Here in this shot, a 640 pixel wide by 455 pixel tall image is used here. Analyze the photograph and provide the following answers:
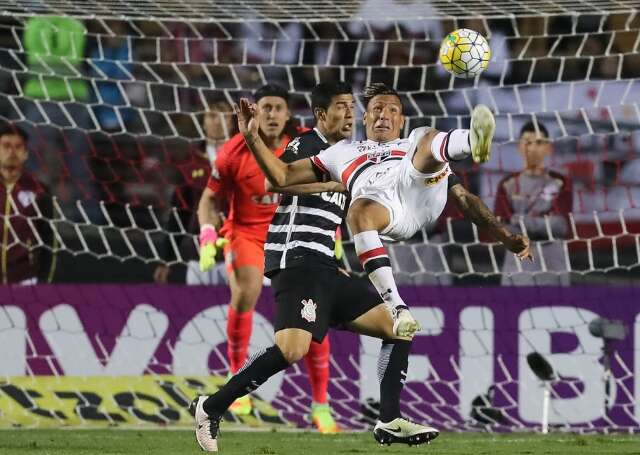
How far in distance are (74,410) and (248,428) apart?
51.8 inches

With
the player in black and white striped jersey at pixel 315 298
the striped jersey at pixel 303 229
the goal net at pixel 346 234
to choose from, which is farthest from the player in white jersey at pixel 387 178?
the goal net at pixel 346 234

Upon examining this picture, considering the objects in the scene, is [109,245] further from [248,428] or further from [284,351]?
[284,351]

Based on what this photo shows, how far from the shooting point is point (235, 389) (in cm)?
680

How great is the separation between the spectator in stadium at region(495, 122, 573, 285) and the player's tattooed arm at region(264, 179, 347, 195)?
341 centimetres

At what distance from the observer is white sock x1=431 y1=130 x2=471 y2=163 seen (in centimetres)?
636

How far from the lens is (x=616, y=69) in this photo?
37.1 feet

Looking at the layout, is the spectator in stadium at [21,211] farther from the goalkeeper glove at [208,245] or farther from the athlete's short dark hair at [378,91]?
the athlete's short dark hair at [378,91]

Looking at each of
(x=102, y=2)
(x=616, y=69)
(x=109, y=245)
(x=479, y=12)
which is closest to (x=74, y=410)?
(x=109, y=245)

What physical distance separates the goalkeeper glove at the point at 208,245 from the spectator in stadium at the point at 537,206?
254 cm

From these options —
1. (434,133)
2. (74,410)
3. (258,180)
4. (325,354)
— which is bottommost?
(74,410)

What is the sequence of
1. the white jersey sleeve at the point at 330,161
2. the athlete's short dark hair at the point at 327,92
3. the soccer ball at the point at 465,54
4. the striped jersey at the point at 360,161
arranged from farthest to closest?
1. the athlete's short dark hair at the point at 327,92
2. the soccer ball at the point at 465,54
3. the white jersey sleeve at the point at 330,161
4. the striped jersey at the point at 360,161

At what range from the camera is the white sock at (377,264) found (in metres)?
6.73

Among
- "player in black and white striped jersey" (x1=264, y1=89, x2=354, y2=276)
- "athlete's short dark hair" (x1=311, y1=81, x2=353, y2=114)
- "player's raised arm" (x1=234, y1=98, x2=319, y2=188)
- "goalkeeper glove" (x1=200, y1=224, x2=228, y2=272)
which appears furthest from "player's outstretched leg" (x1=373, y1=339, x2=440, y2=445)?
"goalkeeper glove" (x1=200, y1=224, x2=228, y2=272)

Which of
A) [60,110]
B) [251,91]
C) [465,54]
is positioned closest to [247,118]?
[465,54]
